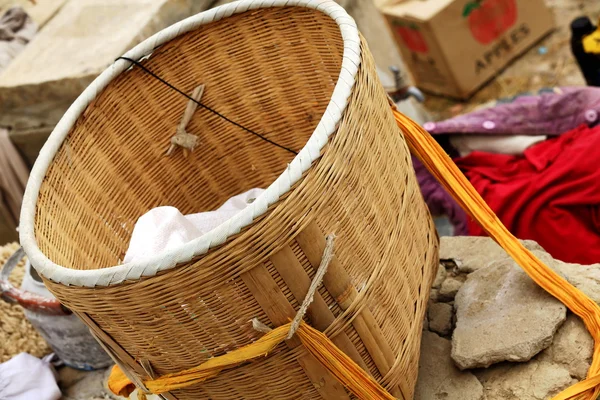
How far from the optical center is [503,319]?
154 cm

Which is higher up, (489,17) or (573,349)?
(573,349)

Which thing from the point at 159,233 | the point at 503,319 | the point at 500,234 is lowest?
the point at 503,319

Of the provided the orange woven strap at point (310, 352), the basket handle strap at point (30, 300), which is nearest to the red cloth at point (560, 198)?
the orange woven strap at point (310, 352)

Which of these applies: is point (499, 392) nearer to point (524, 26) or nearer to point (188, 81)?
point (188, 81)

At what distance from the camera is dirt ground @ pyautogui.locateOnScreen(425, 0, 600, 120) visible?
12.6 feet

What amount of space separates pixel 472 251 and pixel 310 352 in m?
0.77

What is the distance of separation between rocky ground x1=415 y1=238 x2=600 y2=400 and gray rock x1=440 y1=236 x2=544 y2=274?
0.23 feet

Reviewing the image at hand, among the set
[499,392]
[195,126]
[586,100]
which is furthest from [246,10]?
[586,100]

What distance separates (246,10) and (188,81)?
0.26 meters

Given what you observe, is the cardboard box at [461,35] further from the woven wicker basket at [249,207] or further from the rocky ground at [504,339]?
the rocky ground at [504,339]

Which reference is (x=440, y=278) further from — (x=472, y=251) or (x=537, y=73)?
(x=537, y=73)

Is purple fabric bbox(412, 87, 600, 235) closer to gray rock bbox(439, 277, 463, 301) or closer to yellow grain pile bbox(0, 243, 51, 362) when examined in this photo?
gray rock bbox(439, 277, 463, 301)

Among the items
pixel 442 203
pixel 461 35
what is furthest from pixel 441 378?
pixel 461 35

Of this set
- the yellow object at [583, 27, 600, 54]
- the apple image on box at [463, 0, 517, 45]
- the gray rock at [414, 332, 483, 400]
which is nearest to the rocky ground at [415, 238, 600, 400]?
the gray rock at [414, 332, 483, 400]
